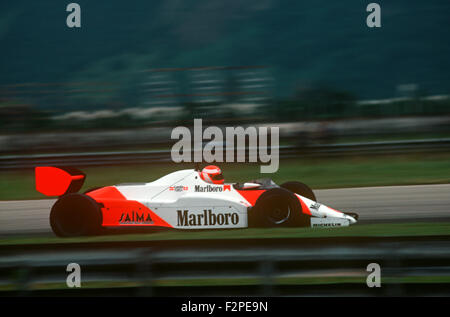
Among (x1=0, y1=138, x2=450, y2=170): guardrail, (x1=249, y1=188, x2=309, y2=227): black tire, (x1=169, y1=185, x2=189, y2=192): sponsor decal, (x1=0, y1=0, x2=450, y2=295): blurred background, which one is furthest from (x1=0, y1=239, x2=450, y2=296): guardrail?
(x1=0, y1=138, x2=450, y2=170): guardrail

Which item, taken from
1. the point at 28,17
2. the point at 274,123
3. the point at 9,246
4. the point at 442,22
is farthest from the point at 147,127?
the point at 28,17

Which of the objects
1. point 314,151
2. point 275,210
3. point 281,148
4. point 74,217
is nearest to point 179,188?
point 275,210

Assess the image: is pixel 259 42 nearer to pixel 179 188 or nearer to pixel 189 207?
pixel 179 188

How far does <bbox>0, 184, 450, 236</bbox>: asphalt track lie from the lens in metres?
7.70

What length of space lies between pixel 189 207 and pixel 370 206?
3239mm

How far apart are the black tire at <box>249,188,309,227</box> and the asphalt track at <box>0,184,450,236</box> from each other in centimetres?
121

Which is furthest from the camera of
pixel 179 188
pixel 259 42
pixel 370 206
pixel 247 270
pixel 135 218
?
pixel 259 42

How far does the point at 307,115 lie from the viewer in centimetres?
1617

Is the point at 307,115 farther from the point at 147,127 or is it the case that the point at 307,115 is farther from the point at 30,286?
the point at 30,286

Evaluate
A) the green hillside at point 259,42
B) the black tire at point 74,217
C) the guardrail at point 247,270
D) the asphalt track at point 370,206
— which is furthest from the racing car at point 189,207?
the green hillside at point 259,42

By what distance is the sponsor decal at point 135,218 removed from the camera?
6.75 metres

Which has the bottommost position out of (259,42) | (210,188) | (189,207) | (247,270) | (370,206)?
(247,270)

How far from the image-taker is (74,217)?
691cm

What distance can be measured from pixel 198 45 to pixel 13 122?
26740mm
